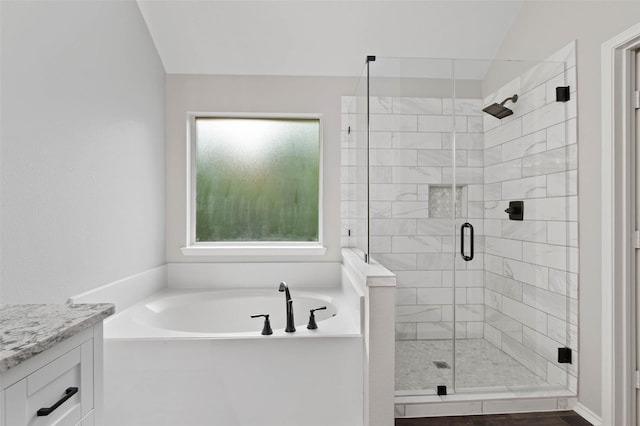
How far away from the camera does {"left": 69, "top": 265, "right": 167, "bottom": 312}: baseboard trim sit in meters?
2.13

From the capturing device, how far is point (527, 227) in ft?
7.48

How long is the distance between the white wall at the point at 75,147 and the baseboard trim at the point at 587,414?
108 inches

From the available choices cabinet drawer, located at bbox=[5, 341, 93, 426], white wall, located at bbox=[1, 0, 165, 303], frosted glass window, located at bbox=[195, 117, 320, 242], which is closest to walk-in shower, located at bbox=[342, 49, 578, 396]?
frosted glass window, located at bbox=[195, 117, 320, 242]

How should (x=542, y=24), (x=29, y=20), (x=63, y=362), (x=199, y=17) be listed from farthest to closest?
(x=199, y=17), (x=542, y=24), (x=29, y=20), (x=63, y=362)

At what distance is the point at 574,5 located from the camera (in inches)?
83.6

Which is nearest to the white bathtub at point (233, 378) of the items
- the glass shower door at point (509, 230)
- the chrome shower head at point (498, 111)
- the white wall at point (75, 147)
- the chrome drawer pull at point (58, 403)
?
the white wall at point (75, 147)

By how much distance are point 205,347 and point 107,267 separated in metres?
0.83

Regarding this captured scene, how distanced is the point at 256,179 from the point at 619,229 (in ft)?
7.90

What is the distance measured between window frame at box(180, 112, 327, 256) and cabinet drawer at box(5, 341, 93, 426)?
2.07 meters

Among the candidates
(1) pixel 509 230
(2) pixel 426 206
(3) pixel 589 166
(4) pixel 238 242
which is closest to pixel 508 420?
(1) pixel 509 230

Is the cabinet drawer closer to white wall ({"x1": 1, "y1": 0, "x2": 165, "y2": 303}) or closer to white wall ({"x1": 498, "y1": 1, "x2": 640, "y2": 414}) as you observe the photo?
white wall ({"x1": 1, "y1": 0, "x2": 165, "y2": 303})

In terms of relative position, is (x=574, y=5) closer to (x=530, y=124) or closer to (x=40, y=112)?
(x=530, y=124)

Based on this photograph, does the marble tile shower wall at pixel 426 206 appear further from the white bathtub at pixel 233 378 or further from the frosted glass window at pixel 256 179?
the frosted glass window at pixel 256 179

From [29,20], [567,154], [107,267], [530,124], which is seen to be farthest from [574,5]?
[107,267]
